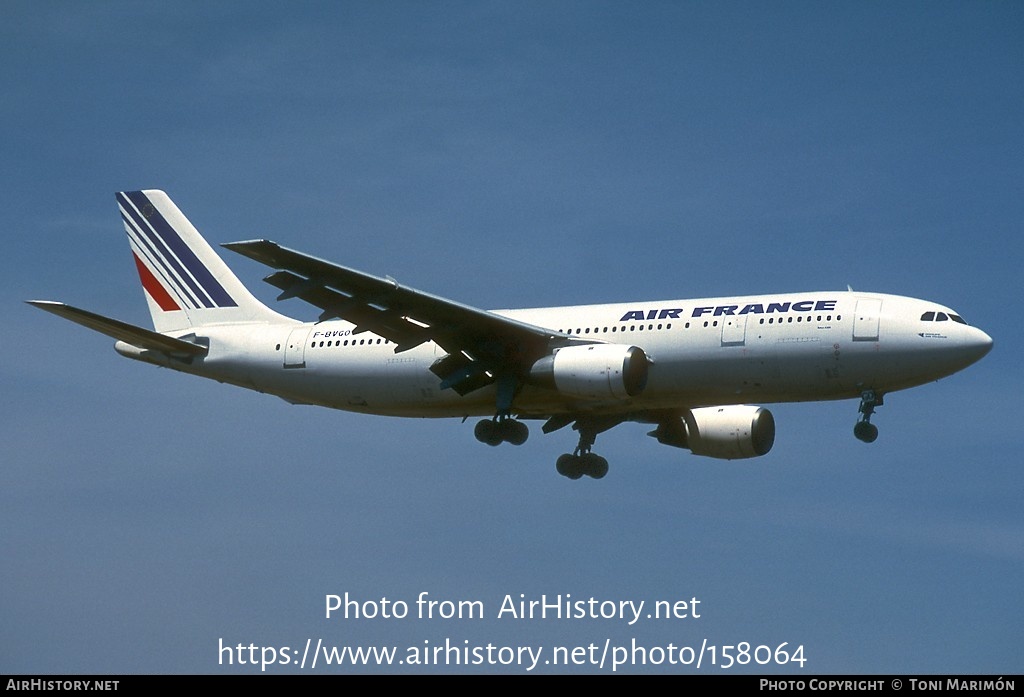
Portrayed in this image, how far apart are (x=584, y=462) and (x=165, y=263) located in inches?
691

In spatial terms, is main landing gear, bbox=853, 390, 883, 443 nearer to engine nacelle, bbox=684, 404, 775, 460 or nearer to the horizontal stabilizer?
engine nacelle, bbox=684, 404, 775, 460

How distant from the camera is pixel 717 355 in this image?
5438 centimetres

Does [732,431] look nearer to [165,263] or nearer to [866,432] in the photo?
[866,432]

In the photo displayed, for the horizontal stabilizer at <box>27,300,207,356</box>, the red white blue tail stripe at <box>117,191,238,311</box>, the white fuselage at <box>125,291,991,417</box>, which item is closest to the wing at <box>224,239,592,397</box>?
the white fuselage at <box>125,291,991,417</box>

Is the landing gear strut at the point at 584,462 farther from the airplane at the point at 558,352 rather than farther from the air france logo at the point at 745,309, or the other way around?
the air france logo at the point at 745,309

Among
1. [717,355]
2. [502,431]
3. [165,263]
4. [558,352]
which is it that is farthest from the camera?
[165,263]

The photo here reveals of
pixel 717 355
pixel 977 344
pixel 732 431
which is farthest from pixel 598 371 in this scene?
pixel 977 344

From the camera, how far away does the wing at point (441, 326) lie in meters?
54.1

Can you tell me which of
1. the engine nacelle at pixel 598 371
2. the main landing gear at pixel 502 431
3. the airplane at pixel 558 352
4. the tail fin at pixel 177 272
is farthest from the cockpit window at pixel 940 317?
the tail fin at pixel 177 272

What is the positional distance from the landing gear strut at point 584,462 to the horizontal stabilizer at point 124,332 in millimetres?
13291

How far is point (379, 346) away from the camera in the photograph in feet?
197

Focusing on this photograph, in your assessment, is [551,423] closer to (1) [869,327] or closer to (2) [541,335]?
(2) [541,335]
